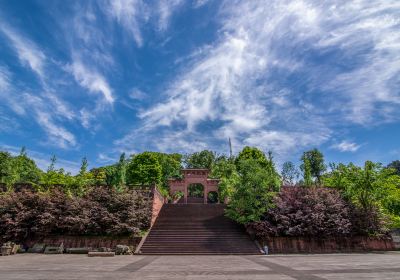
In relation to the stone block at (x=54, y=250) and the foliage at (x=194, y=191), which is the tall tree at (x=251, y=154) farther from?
the stone block at (x=54, y=250)

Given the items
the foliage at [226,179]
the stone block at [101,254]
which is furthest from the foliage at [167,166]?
the stone block at [101,254]

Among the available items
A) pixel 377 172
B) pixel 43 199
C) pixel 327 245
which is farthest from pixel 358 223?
pixel 43 199

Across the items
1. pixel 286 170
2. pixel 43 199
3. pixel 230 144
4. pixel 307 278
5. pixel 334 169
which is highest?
pixel 230 144

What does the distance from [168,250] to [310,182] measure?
1512 centimetres

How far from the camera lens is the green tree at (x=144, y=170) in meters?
41.2

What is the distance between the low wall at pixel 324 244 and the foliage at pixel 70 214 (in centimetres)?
945

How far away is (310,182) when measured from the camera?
23906mm

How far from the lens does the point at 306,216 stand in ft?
58.7

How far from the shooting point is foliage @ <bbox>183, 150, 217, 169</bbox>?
162ft

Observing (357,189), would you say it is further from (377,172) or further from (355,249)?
(355,249)

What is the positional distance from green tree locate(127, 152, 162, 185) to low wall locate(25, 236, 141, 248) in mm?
22942

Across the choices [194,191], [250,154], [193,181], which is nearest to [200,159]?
[194,191]

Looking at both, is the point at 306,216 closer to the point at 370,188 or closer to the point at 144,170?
the point at 370,188

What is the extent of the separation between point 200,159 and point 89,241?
34.3 metres
